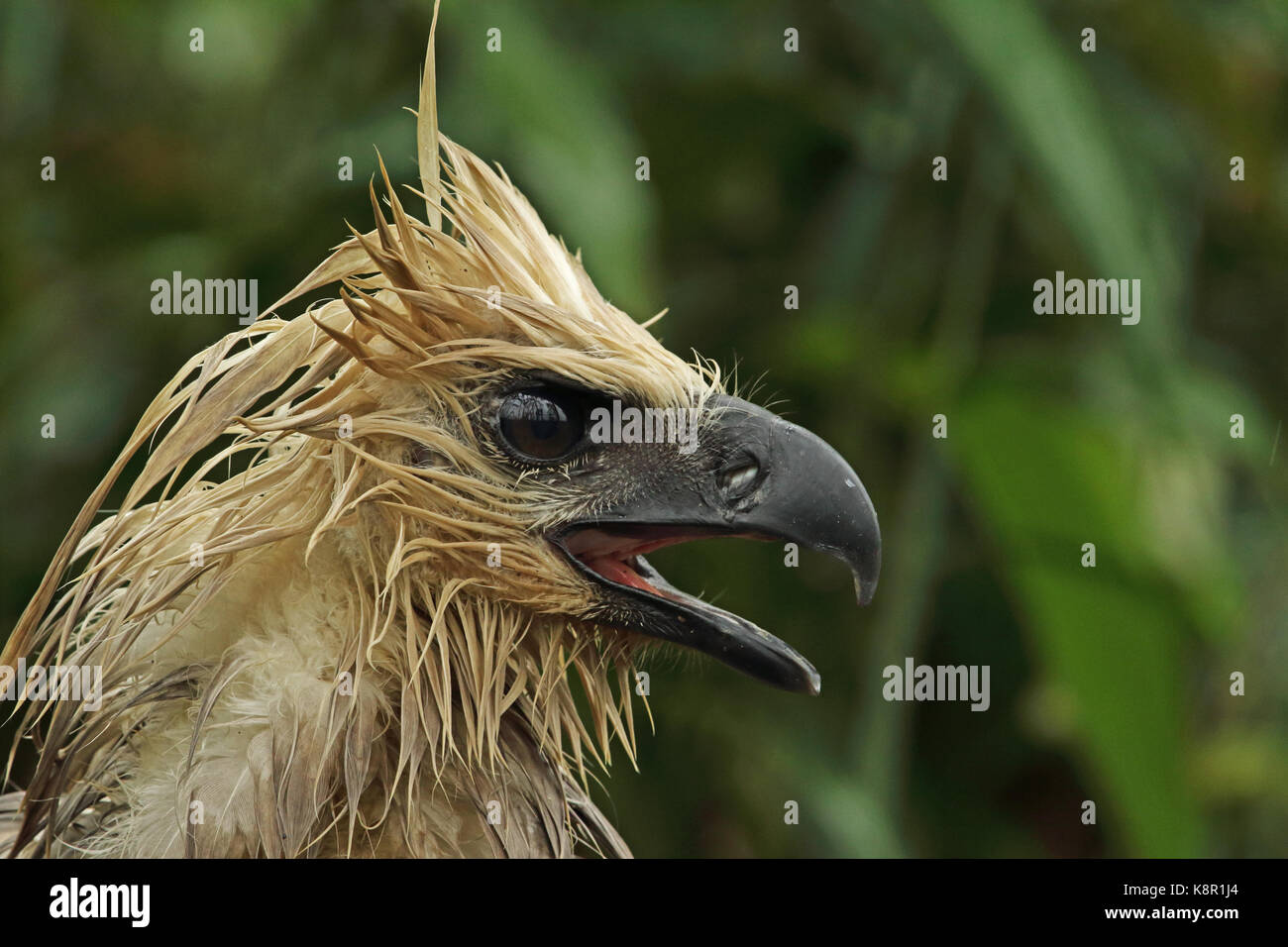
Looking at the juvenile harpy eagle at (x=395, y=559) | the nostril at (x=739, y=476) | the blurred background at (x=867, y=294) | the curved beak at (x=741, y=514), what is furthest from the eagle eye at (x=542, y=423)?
the blurred background at (x=867, y=294)

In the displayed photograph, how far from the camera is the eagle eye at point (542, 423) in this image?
1.83 metres

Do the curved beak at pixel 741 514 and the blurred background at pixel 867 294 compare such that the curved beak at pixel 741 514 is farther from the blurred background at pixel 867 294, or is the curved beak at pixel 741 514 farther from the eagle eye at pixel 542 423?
the blurred background at pixel 867 294

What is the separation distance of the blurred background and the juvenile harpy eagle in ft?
4.38

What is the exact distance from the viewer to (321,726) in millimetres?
1713

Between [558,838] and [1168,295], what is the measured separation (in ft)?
6.94

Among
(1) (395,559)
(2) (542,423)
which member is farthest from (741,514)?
(1) (395,559)

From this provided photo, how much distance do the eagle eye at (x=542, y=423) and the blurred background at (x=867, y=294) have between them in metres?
1.33

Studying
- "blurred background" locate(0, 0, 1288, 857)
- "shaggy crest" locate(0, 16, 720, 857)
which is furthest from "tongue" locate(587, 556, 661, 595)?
"blurred background" locate(0, 0, 1288, 857)

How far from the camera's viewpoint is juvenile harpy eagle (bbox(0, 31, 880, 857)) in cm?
173

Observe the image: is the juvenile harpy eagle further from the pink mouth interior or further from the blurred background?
the blurred background

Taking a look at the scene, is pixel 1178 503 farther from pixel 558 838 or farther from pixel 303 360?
pixel 303 360

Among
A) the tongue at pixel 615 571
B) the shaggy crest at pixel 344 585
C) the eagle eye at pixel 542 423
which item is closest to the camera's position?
the shaggy crest at pixel 344 585

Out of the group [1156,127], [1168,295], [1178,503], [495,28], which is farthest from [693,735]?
[1156,127]
